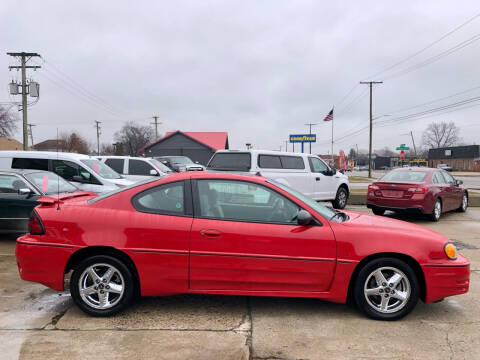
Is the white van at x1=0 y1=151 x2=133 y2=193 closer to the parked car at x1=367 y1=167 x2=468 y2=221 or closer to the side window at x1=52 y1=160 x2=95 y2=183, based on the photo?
the side window at x1=52 y1=160 x2=95 y2=183

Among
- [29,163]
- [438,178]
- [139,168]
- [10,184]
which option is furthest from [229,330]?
[139,168]

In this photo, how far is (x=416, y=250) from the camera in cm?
356

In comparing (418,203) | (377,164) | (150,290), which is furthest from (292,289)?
(377,164)

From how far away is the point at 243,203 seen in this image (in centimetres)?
381

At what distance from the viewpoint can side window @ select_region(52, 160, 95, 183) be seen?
8.55 m

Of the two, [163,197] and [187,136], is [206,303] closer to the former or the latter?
[163,197]

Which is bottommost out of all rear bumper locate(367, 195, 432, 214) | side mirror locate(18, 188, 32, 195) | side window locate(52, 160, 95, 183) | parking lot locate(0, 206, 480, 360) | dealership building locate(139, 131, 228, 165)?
parking lot locate(0, 206, 480, 360)

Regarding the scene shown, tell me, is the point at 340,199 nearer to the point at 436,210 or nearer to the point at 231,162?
the point at 436,210

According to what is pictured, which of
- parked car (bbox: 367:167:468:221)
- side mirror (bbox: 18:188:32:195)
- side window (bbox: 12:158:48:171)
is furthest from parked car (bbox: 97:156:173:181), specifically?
parked car (bbox: 367:167:468:221)

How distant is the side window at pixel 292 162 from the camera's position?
426 inches

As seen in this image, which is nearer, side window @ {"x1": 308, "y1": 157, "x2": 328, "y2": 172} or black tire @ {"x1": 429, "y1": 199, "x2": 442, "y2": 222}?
black tire @ {"x1": 429, "y1": 199, "x2": 442, "y2": 222}

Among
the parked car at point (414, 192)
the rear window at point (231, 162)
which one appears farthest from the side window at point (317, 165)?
the rear window at point (231, 162)

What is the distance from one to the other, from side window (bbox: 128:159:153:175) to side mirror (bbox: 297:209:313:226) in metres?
9.15

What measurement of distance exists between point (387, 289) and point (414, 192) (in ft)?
21.2
